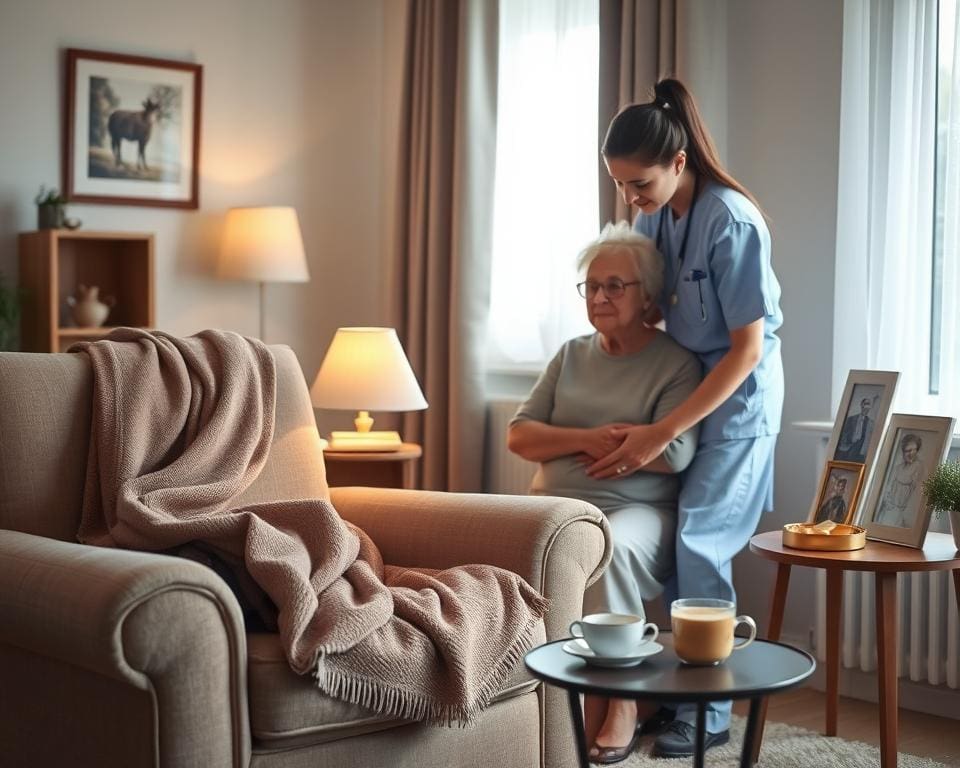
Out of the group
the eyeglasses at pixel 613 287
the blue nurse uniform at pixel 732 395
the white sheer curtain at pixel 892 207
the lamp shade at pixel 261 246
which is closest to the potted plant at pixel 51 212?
the lamp shade at pixel 261 246

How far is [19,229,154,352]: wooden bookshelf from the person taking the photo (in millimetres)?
4160

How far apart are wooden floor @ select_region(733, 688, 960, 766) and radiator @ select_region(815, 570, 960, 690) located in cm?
10

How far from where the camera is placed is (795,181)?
3.44 m

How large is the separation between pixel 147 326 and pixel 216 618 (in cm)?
270

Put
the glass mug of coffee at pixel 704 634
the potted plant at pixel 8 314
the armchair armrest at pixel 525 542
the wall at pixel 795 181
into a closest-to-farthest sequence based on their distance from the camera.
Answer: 1. the glass mug of coffee at pixel 704 634
2. the armchair armrest at pixel 525 542
3. the wall at pixel 795 181
4. the potted plant at pixel 8 314

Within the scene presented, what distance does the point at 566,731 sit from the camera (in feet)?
7.73

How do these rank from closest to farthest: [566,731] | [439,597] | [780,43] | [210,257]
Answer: [439,597] < [566,731] < [780,43] < [210,257]

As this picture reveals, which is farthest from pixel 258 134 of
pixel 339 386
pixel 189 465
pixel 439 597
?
pixel 439 597

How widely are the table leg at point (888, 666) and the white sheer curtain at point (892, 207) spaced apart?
32.5 inches

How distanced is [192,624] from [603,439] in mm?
1315

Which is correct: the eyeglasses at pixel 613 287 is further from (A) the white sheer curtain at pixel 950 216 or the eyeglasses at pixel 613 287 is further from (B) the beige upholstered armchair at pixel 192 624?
(A) the white sheer curtain at pixel 950 216

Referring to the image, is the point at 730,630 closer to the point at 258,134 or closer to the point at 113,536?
the point at 113,536

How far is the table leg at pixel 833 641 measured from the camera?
2822 mm

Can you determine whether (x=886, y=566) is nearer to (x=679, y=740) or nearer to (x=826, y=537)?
(x=826, y=537)
